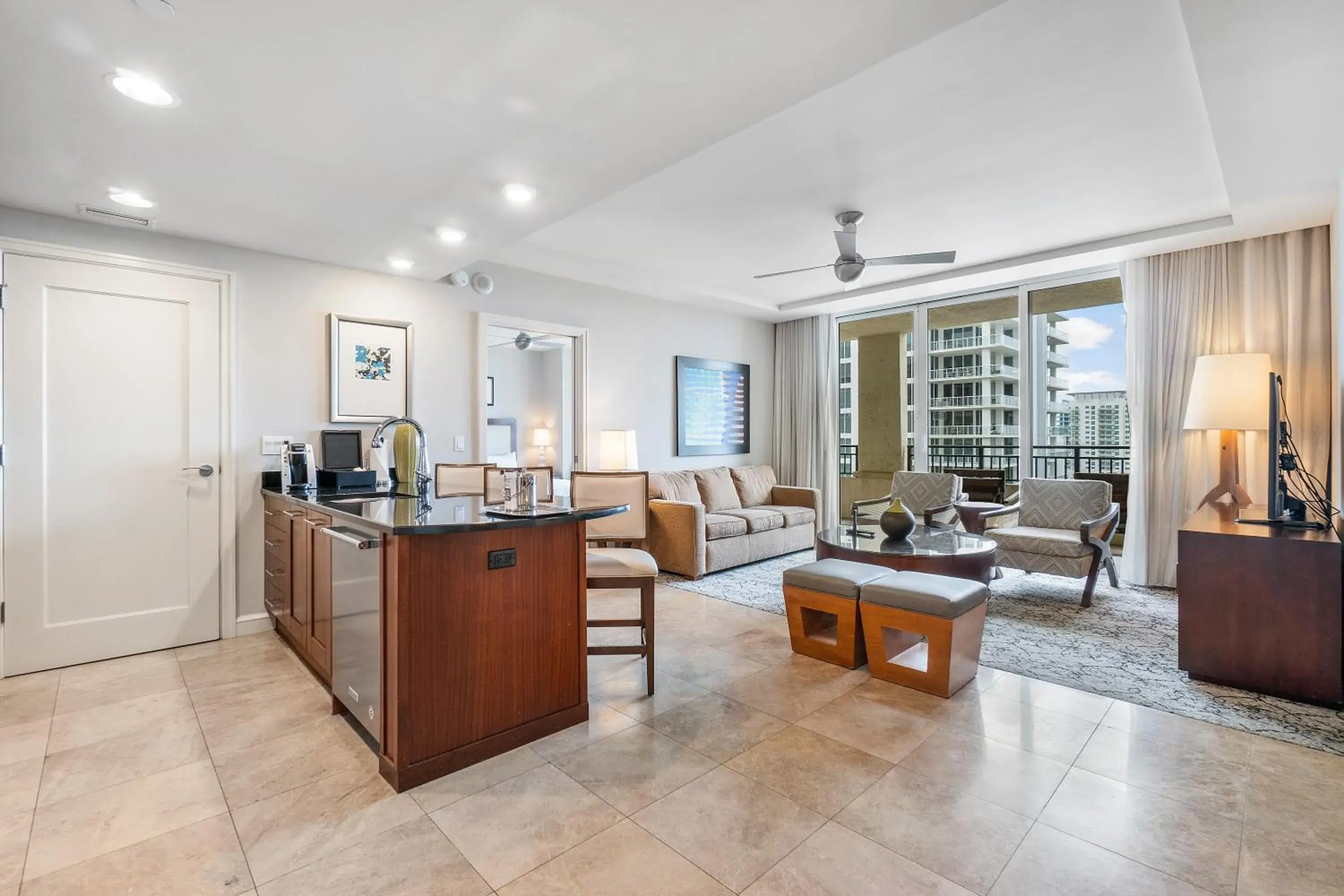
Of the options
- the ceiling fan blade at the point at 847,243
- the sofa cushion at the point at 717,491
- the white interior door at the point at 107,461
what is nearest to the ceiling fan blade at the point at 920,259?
the ceiling fan blade at the point at 847,243

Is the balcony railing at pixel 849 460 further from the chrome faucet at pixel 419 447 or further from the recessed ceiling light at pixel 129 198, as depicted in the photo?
the recessed ceiling light at pixel 129 198

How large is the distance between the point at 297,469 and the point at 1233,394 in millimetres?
5708

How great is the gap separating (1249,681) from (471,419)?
4.65 m

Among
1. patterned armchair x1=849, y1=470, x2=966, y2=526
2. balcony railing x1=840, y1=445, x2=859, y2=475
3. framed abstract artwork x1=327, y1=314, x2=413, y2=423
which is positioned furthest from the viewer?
balcony railing x1=840, y1=445, x2=859, y2=475

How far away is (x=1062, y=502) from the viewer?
470cm

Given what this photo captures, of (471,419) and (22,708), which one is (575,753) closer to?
(22,708)

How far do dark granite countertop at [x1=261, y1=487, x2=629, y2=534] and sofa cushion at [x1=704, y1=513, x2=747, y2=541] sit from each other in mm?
2346

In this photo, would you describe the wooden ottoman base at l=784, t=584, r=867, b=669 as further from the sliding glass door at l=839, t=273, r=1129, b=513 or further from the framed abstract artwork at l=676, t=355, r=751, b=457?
the sliding glass door at l=839, t=273, r=1129, b=513

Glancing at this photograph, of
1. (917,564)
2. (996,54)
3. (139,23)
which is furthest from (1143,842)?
(139,23)

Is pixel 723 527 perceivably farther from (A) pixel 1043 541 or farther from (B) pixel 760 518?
(A) pixel 1043 541

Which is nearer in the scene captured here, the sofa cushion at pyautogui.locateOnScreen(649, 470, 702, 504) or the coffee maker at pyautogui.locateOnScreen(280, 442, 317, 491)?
the coffee maker at pyautogui.locateOnScreen(280, 442, 317, 491)

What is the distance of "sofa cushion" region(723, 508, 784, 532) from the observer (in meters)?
5.48

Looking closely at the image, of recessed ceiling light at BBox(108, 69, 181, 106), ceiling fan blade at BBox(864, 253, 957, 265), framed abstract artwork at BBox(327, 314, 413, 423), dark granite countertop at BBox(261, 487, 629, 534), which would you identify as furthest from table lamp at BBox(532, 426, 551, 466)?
recessed ceiling light at BBox(108, 69, 181, 106)

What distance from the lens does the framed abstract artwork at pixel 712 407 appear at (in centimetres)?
624
